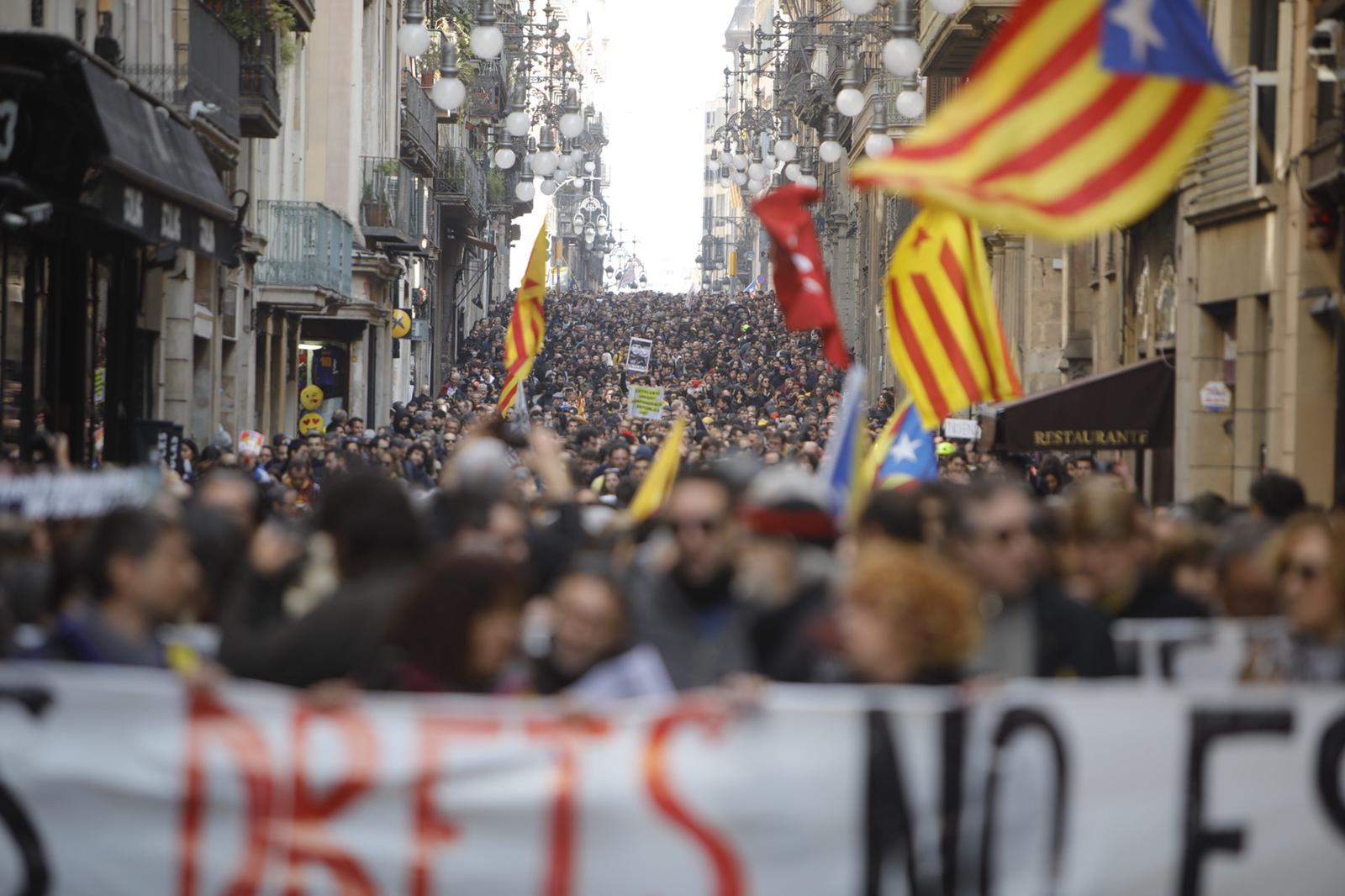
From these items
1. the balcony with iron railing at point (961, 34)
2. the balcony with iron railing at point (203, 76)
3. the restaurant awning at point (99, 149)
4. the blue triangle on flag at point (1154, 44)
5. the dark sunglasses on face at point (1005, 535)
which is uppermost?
the balcony with iron railing at point (961, 34)

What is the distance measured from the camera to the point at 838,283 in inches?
2940

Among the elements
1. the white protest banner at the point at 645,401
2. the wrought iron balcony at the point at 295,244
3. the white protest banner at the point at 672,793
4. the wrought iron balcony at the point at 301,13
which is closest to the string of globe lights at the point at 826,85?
the white protest banner at the point at 645,401

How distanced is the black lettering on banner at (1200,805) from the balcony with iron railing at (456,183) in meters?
48.4

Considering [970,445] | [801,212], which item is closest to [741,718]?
[801,212]

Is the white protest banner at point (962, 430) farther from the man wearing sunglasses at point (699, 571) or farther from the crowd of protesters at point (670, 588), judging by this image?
the man wearing sunglasses at point (699, 571)

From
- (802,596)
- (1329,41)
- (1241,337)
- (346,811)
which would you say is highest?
(1329,41)

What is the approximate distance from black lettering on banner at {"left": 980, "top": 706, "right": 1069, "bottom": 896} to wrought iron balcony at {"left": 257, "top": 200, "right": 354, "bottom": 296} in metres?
26.3

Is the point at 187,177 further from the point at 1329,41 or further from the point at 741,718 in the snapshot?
the point at 741,718

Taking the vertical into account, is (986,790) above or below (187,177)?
below

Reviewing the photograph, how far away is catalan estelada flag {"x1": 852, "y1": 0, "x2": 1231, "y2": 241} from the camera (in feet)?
28.1

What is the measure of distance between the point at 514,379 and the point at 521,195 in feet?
71.6

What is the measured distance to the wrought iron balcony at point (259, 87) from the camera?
26641 mm

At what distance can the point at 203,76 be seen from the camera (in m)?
22.1

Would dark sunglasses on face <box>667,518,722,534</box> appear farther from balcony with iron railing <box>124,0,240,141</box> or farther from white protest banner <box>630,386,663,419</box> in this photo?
white protest banner <box>630,386,663,419</box>
